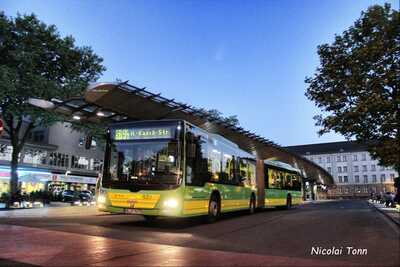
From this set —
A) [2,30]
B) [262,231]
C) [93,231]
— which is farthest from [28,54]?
[262,231]

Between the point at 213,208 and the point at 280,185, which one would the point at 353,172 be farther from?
the point at 213,208

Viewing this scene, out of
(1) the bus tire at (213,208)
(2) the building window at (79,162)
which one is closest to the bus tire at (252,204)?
(1) the bus tire at (213,208)

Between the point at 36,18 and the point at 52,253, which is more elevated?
the point at 36,18

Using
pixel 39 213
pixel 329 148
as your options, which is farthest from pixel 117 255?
pixel 329 148

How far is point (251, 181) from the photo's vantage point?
18.5 m

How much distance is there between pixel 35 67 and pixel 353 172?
113 metres

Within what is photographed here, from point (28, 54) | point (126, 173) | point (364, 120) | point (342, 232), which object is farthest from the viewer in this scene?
point (28, 54)

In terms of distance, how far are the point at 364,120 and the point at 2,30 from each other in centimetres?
2323

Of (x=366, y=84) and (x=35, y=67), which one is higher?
(x=35, y=67)

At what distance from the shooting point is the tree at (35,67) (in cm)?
2456

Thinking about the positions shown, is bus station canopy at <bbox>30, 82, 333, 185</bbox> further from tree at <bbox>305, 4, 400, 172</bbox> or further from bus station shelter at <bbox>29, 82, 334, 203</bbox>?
tree at <bbox>305, 4, 400, 172</bbox>

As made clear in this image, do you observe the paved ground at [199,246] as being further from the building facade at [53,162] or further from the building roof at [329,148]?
the building roof at [329,148]

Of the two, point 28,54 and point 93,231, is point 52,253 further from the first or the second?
point 28,54

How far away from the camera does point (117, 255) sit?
7254mm
